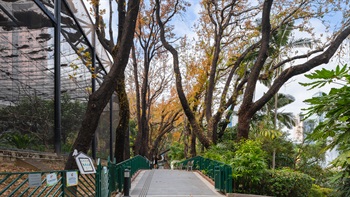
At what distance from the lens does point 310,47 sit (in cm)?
1680

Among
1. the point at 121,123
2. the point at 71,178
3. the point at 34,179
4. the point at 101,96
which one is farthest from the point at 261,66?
the point at 34,179

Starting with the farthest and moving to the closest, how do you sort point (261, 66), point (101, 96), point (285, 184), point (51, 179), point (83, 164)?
point (261, 66) < point (285, 184) < point (101, 96) < point (83, 164) < point (51, 179)

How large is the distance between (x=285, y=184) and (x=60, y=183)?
24.4ft

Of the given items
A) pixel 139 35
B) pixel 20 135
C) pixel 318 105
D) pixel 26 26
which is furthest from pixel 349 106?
pixel 139 35

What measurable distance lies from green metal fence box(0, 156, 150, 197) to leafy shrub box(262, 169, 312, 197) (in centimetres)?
485

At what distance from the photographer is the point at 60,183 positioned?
561 cm

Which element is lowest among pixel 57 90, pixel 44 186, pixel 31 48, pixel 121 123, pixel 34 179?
pixel 44 186

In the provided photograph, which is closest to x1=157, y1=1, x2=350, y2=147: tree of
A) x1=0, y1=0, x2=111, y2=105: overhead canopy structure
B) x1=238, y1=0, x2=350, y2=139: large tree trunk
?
x1=238, y1=0, x2=350, y2=139: large tree trunk

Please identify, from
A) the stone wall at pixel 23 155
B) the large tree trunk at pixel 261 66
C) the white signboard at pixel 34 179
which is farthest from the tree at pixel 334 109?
the large tree trunk at pixel 261 66

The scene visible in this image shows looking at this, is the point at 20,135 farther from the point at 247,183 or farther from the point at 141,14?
the point at 141,14

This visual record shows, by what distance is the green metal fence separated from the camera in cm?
412

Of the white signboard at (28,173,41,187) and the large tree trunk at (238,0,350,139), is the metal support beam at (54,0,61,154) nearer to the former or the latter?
the white signboard at (28,173,41,187)

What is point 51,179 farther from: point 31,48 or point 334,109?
point 31,48

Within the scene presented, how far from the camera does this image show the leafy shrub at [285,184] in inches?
402
